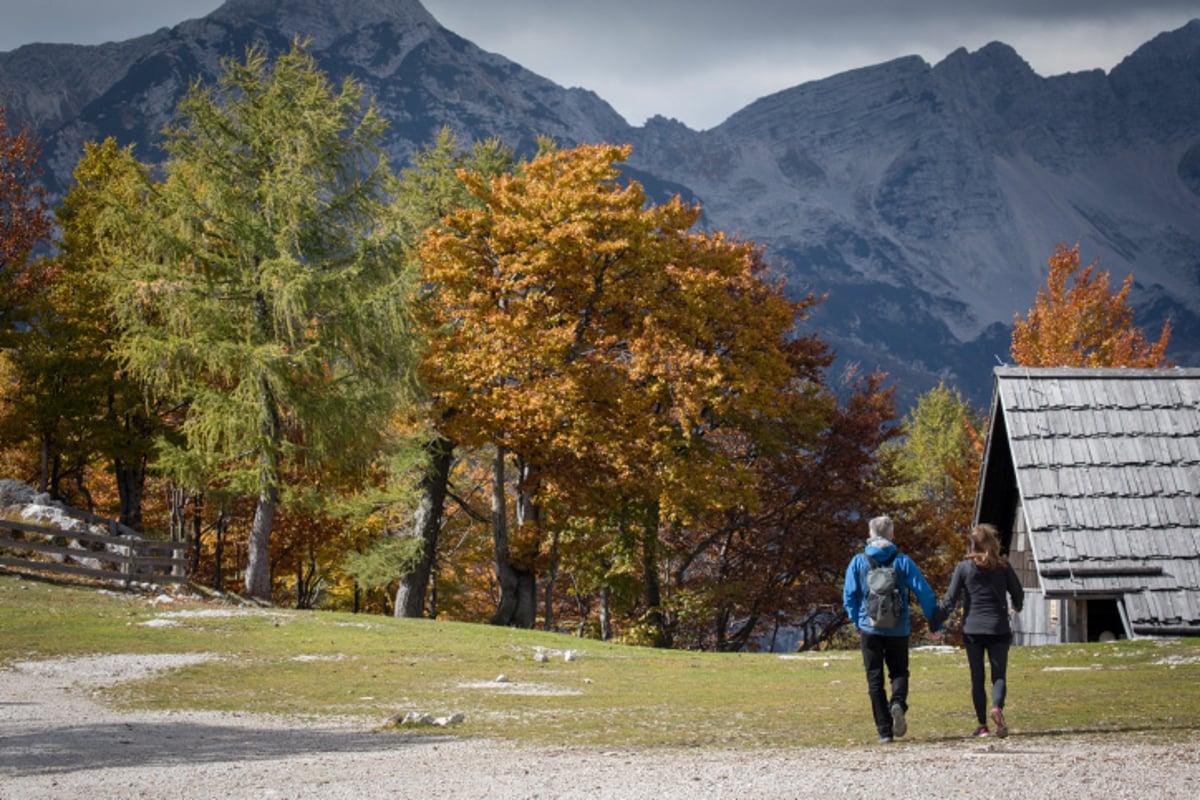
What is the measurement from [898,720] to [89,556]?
74.1ft

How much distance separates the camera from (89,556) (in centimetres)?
2723

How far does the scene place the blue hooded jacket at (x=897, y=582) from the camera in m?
10.6

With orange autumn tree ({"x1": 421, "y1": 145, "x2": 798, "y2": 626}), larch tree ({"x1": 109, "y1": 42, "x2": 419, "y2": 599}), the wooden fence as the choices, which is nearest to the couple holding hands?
larch tree ({"x1": 109, "y1": 42, "x2": 419, "y2": 599})

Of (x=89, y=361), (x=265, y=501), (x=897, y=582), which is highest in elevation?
(x=89, y=361)

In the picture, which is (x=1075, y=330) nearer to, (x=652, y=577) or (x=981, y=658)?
(x=652, y=577)

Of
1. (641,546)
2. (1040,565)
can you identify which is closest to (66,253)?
(641,546)

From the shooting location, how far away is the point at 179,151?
2841cm

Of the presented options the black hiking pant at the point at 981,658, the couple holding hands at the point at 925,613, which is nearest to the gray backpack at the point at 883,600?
the couple holding hands at the point at 925,613

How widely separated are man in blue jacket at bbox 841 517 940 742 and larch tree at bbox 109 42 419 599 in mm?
19095

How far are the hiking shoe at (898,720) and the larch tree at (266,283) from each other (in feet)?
65.0

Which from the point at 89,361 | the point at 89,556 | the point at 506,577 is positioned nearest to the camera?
the point at 89,556

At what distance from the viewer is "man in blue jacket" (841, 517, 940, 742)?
1048 centimetres

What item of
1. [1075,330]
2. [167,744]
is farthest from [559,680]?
[1075,330]

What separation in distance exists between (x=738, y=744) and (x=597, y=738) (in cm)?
145
